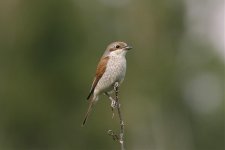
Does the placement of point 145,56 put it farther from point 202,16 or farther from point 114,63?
point 114,63

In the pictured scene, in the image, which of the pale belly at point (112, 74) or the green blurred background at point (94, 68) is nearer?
the pale belly at point (112, 74)

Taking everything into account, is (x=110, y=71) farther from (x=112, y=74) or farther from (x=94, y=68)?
(x=94, y=68)

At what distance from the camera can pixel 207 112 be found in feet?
124

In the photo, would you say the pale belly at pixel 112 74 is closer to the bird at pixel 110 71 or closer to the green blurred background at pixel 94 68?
the bird at pixel 110 71

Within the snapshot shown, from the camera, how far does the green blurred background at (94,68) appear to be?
33094 millimetres

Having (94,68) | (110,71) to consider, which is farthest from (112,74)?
(94,68)

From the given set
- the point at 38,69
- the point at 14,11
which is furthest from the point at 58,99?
the point at 14,11

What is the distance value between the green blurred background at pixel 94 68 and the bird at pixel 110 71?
706 inches

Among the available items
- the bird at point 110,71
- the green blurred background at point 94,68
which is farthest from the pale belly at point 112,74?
the green blurred background at point 94,68

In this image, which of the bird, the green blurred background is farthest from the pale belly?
the green blurred background

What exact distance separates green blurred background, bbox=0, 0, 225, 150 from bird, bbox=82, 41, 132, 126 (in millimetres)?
17926

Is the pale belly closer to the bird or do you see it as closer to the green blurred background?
the bird

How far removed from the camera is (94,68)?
1298 inches

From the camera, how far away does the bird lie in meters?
11.9
